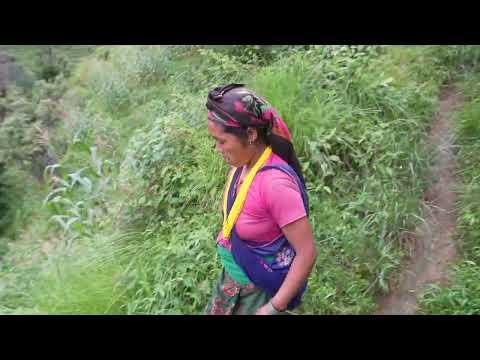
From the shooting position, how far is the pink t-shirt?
1605 millimetres

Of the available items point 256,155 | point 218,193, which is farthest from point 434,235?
point 256,155

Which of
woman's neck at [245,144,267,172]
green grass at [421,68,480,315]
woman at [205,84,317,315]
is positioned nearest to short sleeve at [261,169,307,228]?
woman at [205,84,317,315]

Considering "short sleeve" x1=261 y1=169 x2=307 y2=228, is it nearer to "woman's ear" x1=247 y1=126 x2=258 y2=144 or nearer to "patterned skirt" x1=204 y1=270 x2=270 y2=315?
"woman's ear" x1=247 y1=126 x2=258 y2=144

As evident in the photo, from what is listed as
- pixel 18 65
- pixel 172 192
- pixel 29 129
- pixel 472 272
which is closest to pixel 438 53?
pixel 472 272

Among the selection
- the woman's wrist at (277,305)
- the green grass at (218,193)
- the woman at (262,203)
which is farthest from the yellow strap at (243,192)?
the green grass at (218,193)

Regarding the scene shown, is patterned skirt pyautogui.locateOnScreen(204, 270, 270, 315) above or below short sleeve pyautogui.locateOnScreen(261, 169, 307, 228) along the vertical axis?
below

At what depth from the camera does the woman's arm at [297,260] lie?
162 cm

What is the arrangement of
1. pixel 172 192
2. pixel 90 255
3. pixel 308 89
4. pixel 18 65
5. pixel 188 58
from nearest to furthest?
pixel 90 255 → pixel 172 192 → pixel 308 89 → pixel 188 58 → pixel 18 65

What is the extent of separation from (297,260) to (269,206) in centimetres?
23

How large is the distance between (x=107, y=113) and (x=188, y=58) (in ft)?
4.15

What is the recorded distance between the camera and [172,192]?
374cm

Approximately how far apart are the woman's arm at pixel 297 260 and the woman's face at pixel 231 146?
0.32 meters

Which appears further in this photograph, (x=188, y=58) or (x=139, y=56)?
(x=139, y=56)

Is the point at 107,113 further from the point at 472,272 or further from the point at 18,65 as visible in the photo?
the point at 472,272
